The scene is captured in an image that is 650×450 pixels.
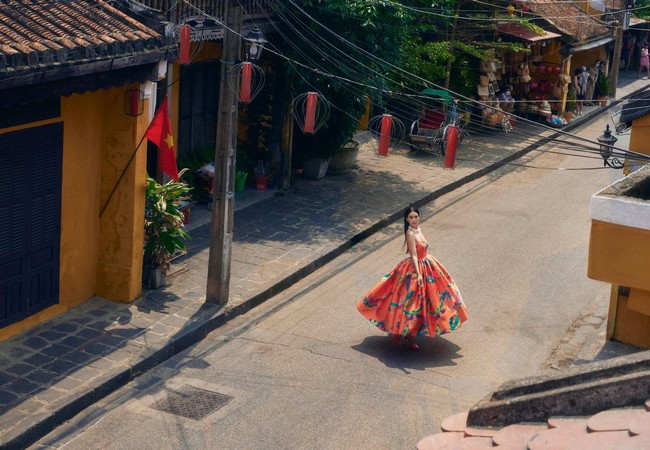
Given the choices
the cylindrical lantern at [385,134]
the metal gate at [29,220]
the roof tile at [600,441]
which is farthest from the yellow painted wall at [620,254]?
the metal gate at [29,220]

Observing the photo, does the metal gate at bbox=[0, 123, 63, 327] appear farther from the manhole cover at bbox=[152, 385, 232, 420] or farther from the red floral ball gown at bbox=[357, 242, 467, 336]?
the red floral ball gown at bbox=[357, 242, 467, 336]

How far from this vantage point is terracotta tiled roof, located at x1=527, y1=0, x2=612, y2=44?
2867 cm

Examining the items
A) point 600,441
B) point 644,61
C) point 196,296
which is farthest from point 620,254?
point 644,61

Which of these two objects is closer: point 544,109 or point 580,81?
point 544,109

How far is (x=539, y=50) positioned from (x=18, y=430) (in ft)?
75.0

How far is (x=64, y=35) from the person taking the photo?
11.2 meters

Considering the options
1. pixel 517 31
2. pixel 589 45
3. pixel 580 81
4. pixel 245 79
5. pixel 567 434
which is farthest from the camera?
pixel 580 81

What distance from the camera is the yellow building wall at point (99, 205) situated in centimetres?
1266

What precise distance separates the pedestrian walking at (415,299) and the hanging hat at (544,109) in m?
17.3

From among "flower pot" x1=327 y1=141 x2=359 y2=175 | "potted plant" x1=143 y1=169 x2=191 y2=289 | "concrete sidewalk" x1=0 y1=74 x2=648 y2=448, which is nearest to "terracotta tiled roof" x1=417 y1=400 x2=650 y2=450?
"concrete sidewalk" x1=0 y1=74 x2=648 y2=448

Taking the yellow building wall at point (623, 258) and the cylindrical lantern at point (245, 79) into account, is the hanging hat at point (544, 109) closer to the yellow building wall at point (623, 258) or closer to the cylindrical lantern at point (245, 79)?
the cylindrical lantern at point (245, 79)

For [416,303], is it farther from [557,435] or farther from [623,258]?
[557,435]

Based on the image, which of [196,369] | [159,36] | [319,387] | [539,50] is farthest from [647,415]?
[539,50]

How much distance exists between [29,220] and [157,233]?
2.01 metres
